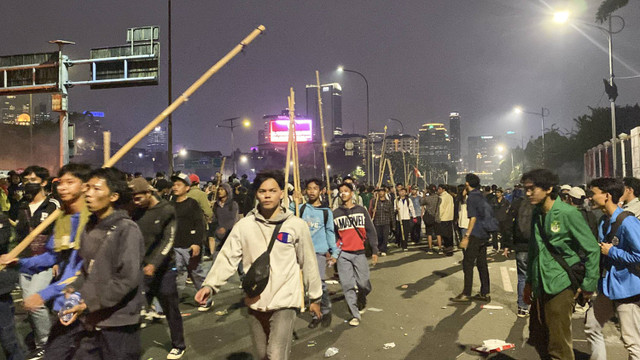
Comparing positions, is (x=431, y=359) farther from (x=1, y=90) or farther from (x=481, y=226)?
(x=1, y=90)

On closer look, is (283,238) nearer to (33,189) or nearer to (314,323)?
(314,323)

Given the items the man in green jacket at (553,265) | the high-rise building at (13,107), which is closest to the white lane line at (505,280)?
the man in green jacket at (553,265)

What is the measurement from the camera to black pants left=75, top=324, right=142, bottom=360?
3613mm

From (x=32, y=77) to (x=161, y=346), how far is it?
Answer: 13.2 metres

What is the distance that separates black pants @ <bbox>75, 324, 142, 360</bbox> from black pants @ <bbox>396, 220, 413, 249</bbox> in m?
13.3

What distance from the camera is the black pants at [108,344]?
142 inches

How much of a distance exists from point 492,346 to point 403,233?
33.7 ft

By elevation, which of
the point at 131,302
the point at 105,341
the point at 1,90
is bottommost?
the point at 105,341

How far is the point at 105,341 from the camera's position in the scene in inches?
142

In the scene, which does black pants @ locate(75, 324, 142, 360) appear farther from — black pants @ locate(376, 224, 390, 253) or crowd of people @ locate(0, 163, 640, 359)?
black pants @ locate(376, 224, 390, 253)

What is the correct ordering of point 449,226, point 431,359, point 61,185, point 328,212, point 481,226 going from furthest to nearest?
point 449,226
point 481,226
point 328,212
point 431,359
point 61,185

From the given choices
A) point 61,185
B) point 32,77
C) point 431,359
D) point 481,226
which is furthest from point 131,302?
point 32,77

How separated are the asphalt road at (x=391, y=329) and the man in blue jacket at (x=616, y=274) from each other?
4.41 ft

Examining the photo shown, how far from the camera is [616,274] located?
4668 mm
